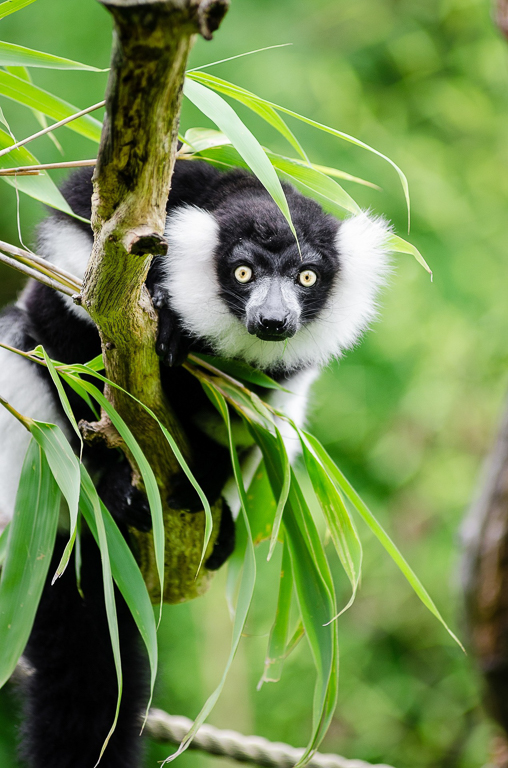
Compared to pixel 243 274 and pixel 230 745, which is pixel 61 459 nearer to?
pixel 243 274

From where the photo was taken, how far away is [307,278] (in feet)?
4.91

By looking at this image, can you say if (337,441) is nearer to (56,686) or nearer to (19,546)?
(56,686)

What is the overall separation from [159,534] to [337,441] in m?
2.69

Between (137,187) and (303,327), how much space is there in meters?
0.73

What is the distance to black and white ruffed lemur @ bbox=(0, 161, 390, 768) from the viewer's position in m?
1.47

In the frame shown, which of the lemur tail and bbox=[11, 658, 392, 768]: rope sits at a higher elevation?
the lemur tail

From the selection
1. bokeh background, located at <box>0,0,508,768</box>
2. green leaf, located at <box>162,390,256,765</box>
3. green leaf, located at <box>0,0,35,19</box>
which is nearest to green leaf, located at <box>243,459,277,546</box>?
green leaf, located at <box>162,390,256,765</box>

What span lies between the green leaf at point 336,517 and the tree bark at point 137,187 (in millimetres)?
268

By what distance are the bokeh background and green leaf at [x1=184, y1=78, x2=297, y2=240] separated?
2.39m

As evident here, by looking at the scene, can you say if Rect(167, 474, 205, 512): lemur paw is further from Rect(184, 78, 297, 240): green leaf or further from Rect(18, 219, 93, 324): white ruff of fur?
Rect(184, 78, 297, 240): green leaf

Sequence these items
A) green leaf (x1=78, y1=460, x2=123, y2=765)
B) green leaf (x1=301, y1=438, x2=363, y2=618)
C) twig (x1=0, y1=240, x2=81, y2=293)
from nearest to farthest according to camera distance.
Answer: green leaf (x1=78, y1=460, x2=123, y2=765), twig (x1=0, y1=240, x2=81, y2=293), green leaf (x1=301, y1=438, x2=363, y2=618)

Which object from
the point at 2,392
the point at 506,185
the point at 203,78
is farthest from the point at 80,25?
the point at 203,78

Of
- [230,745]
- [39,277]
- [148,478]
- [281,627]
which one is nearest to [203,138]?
[39,277]

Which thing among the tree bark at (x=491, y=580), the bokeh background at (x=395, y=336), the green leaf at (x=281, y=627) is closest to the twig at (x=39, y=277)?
the green leaf at (x=281, y=627)
